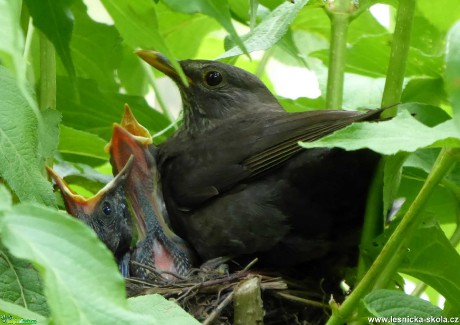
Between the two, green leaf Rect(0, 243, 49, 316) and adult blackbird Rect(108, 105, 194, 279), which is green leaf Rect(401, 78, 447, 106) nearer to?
adult blackbird Rect(108, 105, 194, 279)

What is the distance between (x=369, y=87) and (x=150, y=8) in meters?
1.34

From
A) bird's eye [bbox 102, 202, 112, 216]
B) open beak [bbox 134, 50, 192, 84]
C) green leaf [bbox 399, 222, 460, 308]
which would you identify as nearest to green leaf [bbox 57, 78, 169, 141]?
open beak [bbox 134, 50, 192, 84]

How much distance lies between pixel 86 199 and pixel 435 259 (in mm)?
1170

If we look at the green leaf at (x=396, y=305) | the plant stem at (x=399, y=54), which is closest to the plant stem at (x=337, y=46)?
the plant stem at (x=399, y=54)

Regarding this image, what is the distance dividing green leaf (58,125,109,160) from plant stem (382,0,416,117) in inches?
36.0

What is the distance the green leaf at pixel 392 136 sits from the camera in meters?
1.11

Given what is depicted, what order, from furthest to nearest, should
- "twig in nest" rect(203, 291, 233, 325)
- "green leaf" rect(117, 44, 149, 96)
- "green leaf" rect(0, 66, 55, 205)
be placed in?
1. "green leaf" rect(117, 44, 149, 96)
2. "twig in nest" rect(203, 291, 233, 325)
3. "green leaf" rect(0, 66, 55, 205)

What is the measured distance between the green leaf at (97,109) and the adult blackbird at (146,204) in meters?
0.04

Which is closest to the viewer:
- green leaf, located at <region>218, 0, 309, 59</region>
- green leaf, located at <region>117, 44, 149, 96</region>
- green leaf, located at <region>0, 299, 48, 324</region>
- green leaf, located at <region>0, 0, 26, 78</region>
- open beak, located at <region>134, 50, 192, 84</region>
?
green leaf, located at <region>0, 0, 26, 78</region>

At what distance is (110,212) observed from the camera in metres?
2.59

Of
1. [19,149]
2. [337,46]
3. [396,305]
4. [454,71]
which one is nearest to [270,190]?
[337,46]

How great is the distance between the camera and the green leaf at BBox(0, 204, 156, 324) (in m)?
0.80

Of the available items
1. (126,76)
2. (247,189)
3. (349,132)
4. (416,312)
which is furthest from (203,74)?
(349,132)

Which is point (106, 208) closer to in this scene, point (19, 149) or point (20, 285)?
point (20, 285)
